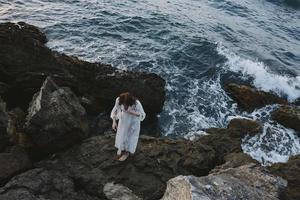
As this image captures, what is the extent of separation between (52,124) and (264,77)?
11897 millimetres

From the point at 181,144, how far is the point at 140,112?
1.74 meters

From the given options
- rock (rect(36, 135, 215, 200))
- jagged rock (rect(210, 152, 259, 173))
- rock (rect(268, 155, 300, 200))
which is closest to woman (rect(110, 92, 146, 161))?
rock (rect(36, 135, 215, 200))

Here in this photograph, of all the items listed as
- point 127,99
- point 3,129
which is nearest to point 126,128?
point 127,99

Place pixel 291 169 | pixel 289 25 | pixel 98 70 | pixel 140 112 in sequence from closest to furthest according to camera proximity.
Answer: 1. pixel 140 112
2. pixel 291 169
3. pixel 98 70
4. pixel 289 25

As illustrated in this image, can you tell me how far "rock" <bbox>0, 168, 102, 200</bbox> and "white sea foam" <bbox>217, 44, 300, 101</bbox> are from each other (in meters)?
11.7

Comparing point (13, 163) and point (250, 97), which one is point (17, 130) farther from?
point (250, 97)

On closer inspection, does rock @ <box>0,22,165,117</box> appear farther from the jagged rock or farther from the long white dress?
the jagged rock

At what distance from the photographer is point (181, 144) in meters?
11.0

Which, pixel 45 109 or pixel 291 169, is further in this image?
pixel 291 169

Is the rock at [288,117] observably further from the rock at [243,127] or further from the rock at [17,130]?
the rock at [17,130]

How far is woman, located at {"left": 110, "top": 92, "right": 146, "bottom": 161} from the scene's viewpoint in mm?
9852

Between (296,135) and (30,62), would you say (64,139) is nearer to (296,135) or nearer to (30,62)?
(30,62)

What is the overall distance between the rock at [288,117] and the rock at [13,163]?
966 cm

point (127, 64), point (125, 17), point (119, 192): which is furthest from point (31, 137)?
point (125, 17)
